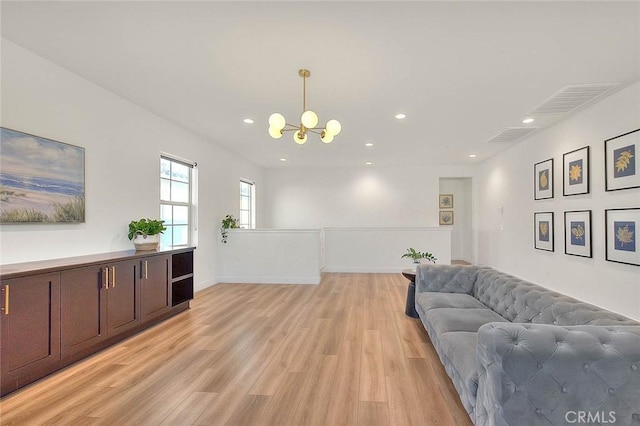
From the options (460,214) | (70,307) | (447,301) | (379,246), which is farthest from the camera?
(460,214)

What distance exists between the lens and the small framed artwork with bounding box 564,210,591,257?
14.2 feet

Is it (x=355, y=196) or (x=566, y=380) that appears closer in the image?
(x=566, y=380)

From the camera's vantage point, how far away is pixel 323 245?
796cm

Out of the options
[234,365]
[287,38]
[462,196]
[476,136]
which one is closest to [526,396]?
[234,365]

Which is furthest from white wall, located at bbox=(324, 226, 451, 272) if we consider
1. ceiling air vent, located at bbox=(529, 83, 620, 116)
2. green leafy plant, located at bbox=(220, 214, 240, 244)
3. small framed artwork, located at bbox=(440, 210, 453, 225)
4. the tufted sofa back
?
the tufted sofa back

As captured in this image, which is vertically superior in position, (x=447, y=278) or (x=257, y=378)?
(x=447, y=278)

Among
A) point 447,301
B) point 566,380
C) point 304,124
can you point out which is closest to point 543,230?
point 447,301

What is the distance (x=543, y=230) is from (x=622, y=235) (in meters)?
1.78

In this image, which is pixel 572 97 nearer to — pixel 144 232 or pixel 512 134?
pixel 512 134

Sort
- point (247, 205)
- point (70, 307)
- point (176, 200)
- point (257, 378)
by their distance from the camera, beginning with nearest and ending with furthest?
1. point (257, 378)
2. point (70, 307)
3. point (176, 200)
4. point (247, 205)

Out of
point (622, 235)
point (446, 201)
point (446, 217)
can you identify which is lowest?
point (622, 235)

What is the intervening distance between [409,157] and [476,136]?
2.08 m

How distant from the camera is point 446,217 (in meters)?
9.71

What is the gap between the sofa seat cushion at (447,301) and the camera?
10.4 ft
